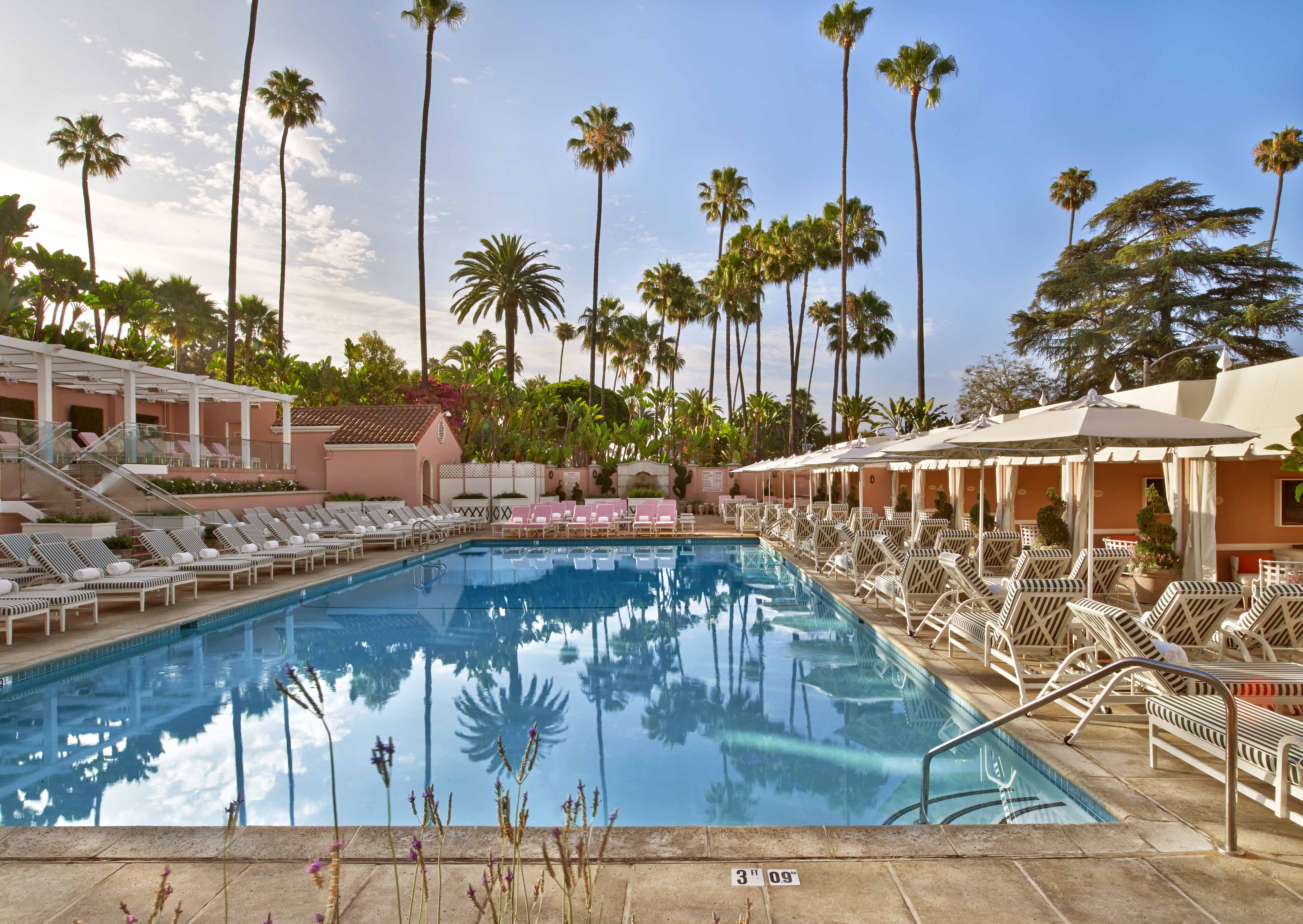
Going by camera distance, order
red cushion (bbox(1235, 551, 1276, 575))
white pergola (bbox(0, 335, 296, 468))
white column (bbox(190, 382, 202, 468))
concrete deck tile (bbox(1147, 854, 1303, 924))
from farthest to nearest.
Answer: white column (bbox(190, 382, 202, 468)) → white pergola (bbox(0, 335, 296, 468)) → red cushion (bbox(1235, 551, 1276, 575)) → concrete deck tile (bbox(1147, 854, 1303, 924))

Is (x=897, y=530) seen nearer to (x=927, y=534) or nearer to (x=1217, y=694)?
(x=927, y=534)

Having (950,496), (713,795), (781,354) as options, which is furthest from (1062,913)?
(781,354)

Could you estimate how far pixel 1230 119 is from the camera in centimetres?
2555

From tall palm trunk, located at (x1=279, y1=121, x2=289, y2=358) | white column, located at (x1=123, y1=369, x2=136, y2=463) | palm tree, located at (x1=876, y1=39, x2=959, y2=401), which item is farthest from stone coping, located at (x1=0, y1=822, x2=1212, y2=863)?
tall palm trunk, located at (x1=279, y1=121, x2=289, y2=358)

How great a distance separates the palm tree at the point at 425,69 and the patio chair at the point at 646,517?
11.8m

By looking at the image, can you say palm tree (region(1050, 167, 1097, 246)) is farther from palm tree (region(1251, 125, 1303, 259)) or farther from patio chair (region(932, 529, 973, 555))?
patio chair (region(932, 529, 973, 555))

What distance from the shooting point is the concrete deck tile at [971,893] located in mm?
2871

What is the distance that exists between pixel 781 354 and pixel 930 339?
24084mm

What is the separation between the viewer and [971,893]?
10.0 feet

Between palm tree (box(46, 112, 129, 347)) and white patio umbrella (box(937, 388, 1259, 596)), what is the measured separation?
42019mm

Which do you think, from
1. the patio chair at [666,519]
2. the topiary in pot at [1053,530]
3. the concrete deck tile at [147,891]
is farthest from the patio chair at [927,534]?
the concrete deck tile at [147,891]

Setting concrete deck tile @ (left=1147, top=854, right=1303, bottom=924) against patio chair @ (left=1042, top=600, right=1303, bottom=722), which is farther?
patio chair @ (left=1042, top=600, right=1303, bottom=722)

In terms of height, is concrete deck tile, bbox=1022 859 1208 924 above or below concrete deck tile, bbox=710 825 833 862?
above

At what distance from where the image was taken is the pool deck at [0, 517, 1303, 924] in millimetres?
2926
